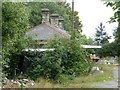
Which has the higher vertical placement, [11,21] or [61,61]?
[11,21]

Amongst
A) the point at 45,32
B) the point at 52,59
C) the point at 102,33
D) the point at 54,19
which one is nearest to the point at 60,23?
the point at 54,19

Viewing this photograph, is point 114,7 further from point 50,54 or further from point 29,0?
point 50,54

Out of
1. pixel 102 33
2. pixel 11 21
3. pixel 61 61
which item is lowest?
pixel 61 61

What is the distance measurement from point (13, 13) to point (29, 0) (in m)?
0.19

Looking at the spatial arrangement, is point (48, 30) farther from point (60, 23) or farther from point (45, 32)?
point (60, 23)

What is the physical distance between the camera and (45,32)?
4.55 metres

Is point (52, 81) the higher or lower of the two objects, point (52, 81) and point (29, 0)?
the lower

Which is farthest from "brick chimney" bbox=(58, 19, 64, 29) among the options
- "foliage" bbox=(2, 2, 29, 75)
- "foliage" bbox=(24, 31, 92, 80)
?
"foliage" bbox=(2, 2, 29, 75)

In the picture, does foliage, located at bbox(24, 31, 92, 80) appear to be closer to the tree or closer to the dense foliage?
the dense foliage

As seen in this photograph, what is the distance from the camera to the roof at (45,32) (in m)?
4.32

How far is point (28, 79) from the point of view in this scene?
158 inches

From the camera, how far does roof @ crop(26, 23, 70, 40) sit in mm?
4325

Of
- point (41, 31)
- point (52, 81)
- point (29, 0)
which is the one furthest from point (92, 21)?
point (41, 31)

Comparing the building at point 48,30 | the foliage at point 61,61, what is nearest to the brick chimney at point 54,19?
the building at point 48,30
